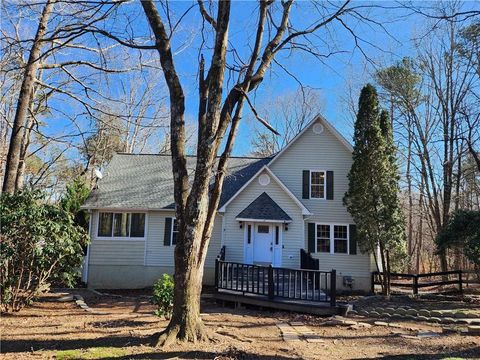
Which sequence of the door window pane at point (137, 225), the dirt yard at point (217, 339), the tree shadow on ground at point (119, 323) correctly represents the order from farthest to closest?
the door window pane at point (137, 225)
the tree shadow on ground at point (119, 323)
the dirt yard at point (217, 339)

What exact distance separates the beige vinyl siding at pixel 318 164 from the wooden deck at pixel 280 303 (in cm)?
629

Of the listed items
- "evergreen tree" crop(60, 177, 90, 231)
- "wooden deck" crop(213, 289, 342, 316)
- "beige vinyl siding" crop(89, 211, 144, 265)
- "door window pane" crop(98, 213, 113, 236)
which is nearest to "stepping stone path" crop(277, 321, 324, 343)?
"wooden deck" crop(213, 289, 342, 316)

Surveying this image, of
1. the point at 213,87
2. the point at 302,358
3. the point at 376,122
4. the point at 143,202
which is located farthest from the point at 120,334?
the point at 376,122

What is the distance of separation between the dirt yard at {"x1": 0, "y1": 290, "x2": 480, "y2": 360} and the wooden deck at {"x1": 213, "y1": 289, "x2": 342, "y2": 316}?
36cm

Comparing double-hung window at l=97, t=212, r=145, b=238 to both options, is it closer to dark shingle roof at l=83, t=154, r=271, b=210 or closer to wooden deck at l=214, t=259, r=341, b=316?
dark shingle roof at l=83, t=154, r=271, b=210

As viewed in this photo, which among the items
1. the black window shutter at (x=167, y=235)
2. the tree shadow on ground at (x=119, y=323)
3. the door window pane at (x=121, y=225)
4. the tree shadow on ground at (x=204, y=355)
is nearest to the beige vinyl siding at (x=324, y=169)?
the black window shutter at (x=167, y=235)

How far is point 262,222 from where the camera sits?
15.2m

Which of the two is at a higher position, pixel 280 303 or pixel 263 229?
pixel 263 229

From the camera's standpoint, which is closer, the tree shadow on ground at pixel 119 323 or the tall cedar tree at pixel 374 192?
the tree shadow on ground at pixel 119 323

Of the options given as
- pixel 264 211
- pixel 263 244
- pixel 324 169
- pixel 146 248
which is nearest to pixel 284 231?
pixel 263 244

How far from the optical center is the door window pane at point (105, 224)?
15.5 metres

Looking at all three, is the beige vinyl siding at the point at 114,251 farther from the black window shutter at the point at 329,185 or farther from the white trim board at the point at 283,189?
the black window shutter at the point at 329,185

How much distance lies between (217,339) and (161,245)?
10.1 m

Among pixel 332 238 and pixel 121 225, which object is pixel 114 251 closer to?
pixel 121 225
